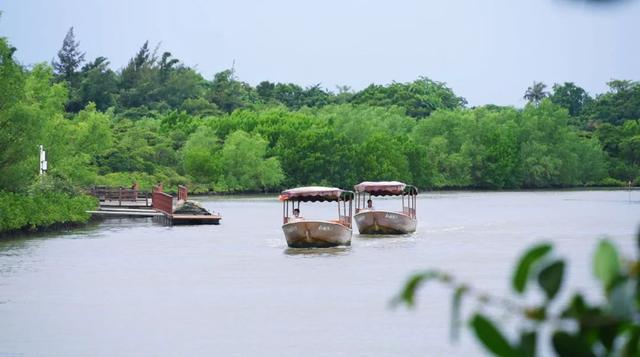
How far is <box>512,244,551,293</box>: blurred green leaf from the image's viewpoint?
150 cm

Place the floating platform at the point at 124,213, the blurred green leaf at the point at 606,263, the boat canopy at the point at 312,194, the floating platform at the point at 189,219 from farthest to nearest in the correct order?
1. the floating platform at the point at 124,213
2. the floating platform at the point at 189,219
3. the boat canopy at the point at 312,194
4. the blurred green leaf at the point at 606,263

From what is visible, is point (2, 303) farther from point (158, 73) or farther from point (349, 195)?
point (158, 73)

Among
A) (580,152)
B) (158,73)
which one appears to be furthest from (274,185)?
(158,73)

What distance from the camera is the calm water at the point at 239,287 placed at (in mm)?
19156

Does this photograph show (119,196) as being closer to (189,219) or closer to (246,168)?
(189,219)

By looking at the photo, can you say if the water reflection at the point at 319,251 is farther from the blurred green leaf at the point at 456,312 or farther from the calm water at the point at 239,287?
the blurred green leaf at the point at 456,312

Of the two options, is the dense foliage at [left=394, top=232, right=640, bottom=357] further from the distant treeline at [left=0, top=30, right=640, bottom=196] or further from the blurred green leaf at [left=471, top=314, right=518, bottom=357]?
the distant treeline at [left=0, top=30, right=640, bottom=196]

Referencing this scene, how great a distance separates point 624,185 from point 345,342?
102 m

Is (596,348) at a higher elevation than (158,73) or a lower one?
lower

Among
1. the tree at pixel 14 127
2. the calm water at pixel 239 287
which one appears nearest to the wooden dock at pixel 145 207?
the calm water at pixel 239 287

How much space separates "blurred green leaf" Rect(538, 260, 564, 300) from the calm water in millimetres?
8044

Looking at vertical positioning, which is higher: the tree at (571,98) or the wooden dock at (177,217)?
the tree at (571,98)

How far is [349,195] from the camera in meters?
43.8

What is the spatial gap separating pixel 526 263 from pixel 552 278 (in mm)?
36
